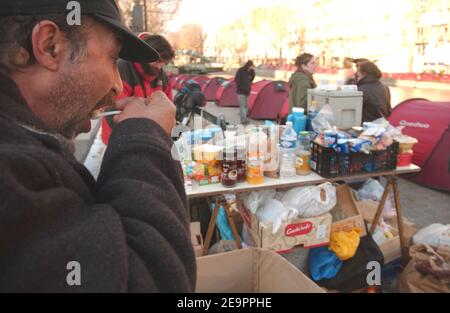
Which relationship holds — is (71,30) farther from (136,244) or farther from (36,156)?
(136,244)

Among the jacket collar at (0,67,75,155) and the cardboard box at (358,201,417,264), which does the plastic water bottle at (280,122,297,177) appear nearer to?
the cardboard box at (358,201,417,264)

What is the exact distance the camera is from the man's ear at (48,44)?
2.49ft

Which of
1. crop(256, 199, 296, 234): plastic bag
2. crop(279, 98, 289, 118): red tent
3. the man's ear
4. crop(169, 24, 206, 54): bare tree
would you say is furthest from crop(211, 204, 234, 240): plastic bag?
crop(169, 24, 206, 54): bare tree

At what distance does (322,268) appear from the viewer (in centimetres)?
274

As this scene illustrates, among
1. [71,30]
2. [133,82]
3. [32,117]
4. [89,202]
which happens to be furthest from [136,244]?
[133,82]

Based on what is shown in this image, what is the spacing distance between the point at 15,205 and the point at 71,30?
44cm

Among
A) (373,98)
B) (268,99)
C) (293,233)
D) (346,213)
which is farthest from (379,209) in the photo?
(268,99)

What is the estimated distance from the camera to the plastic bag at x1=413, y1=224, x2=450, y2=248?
2.79 metres

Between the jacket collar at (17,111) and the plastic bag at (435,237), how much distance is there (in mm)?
3018

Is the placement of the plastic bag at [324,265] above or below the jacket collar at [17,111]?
below

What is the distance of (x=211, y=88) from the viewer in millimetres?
14844

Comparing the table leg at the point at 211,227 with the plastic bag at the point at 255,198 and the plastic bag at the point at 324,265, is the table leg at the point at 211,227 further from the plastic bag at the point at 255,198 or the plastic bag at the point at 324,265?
the plastic bag at the point at 324,265

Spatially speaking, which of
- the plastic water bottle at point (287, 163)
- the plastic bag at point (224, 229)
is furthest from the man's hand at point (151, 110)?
the plastic bag at point (224, 229)

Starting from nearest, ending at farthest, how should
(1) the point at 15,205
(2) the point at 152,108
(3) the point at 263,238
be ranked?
1. (1) the point at 15,205
2. (2) the point at 152,108
3. (3) the point at 263,238
